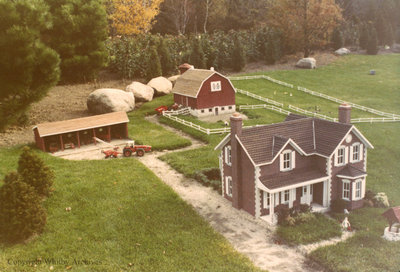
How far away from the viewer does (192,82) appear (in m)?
47.3

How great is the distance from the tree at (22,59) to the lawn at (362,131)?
13.1 meters

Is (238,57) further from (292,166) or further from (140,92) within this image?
(292,166)

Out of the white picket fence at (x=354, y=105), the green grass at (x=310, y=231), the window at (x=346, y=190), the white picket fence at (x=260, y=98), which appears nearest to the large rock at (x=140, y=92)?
the white picket fence at (x=260, y=98)

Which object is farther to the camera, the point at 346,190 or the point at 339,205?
the point at 346,190

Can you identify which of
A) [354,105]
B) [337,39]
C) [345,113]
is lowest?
[354,105]

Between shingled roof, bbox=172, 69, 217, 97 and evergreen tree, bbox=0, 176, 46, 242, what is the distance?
88.0 ft

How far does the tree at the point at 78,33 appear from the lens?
47562 mm

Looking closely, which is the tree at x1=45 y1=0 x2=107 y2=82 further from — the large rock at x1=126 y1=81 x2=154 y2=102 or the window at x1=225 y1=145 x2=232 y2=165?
the window at x1=225 y1=145 x2=232 y2=165

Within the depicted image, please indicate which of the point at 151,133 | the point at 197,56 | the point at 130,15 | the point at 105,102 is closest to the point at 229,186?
the point at 151,133

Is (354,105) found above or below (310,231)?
above

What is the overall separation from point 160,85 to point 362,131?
27.0 meters

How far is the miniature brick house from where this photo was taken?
24.8 meters

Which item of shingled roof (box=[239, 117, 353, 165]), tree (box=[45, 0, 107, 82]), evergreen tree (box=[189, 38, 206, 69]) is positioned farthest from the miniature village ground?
evergreen tree (box=[189, 38, 206, 69])

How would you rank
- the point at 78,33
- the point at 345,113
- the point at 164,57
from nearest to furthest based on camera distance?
the point at 345,113
the point at 78,33
the point at 164,57
